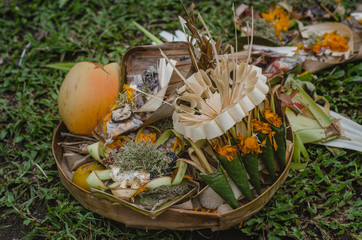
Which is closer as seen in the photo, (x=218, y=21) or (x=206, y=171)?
(x=206, y=171)

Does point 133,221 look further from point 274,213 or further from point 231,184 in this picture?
point 274,213

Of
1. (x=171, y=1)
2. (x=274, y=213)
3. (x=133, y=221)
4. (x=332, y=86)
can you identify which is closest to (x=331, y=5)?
(x=332, y=86)

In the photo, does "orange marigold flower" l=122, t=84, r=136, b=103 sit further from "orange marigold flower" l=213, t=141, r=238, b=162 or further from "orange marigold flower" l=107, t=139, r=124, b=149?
"orange marigold flower" l=213, t=141, r=238, b=162

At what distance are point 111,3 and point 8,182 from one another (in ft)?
7.41

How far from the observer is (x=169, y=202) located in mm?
1843

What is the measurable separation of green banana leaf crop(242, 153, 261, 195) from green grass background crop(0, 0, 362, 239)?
25 centimetres

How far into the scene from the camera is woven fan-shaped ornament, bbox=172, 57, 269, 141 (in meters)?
1.74

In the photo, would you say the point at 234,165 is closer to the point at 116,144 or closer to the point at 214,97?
the point at 214,97

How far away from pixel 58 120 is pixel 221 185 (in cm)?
157

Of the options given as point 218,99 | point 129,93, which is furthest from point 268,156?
point 129,93

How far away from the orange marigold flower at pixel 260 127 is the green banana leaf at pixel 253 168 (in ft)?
0.46

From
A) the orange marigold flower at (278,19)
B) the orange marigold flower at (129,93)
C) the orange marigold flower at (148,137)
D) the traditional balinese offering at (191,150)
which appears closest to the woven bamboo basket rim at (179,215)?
the traditional balinese offering at (191,150)

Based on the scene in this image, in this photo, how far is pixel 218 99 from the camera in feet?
6.22

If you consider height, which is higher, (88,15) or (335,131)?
(88,15)
